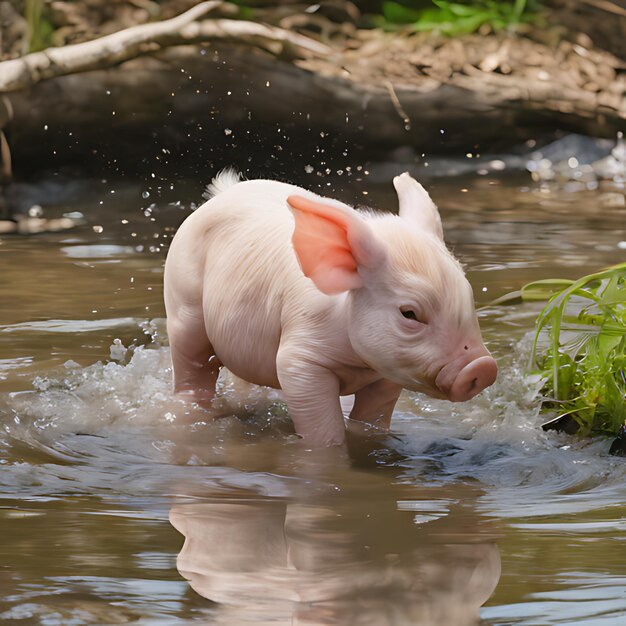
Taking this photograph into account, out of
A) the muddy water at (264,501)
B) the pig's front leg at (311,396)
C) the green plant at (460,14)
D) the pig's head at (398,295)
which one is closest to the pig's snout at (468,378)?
the pig's head at (398,295)

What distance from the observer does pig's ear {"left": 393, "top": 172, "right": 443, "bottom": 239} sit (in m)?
4.07

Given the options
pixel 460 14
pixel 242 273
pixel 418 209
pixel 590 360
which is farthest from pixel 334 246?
pixel 460 14

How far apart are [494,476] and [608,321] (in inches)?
32.7

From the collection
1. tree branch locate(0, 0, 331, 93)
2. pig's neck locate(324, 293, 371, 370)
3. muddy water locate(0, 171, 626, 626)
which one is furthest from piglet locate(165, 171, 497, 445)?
tree branch locate(0, 0, 331, 93)

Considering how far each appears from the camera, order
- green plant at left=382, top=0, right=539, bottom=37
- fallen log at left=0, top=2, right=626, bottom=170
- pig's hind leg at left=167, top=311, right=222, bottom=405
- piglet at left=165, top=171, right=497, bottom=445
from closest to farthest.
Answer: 1. piglet at left=165, top=171, right=497, bottom=445
2. pig's hind leg at left=167, top=311, right=222, bottom=405
3. fallen log at left=0, top=2, right=626, bottom=170
4. green plant at left=382, top=0, right=539, bottom=37

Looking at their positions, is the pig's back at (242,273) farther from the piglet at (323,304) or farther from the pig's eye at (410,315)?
the pig's eye at (410,315)

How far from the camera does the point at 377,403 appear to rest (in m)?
4.32

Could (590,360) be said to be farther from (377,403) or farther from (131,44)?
(131,44)

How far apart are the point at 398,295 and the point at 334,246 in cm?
24

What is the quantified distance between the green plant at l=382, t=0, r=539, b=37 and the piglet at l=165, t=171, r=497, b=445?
7.69 metres

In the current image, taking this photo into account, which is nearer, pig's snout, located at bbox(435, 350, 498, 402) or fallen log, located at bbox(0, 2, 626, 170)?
pig's snout, located at bbox(435, 350, 498, 402)

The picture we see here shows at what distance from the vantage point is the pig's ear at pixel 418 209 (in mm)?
4074

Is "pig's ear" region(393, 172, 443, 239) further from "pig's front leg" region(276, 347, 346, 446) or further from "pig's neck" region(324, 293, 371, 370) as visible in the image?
"pig's front leg" region(276, 347, 346, 446)

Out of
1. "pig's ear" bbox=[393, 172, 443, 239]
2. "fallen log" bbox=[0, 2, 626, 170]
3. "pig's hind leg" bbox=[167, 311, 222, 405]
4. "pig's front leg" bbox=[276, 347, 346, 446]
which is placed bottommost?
"fallen log" bbox=[0, 2, 626, 170]
